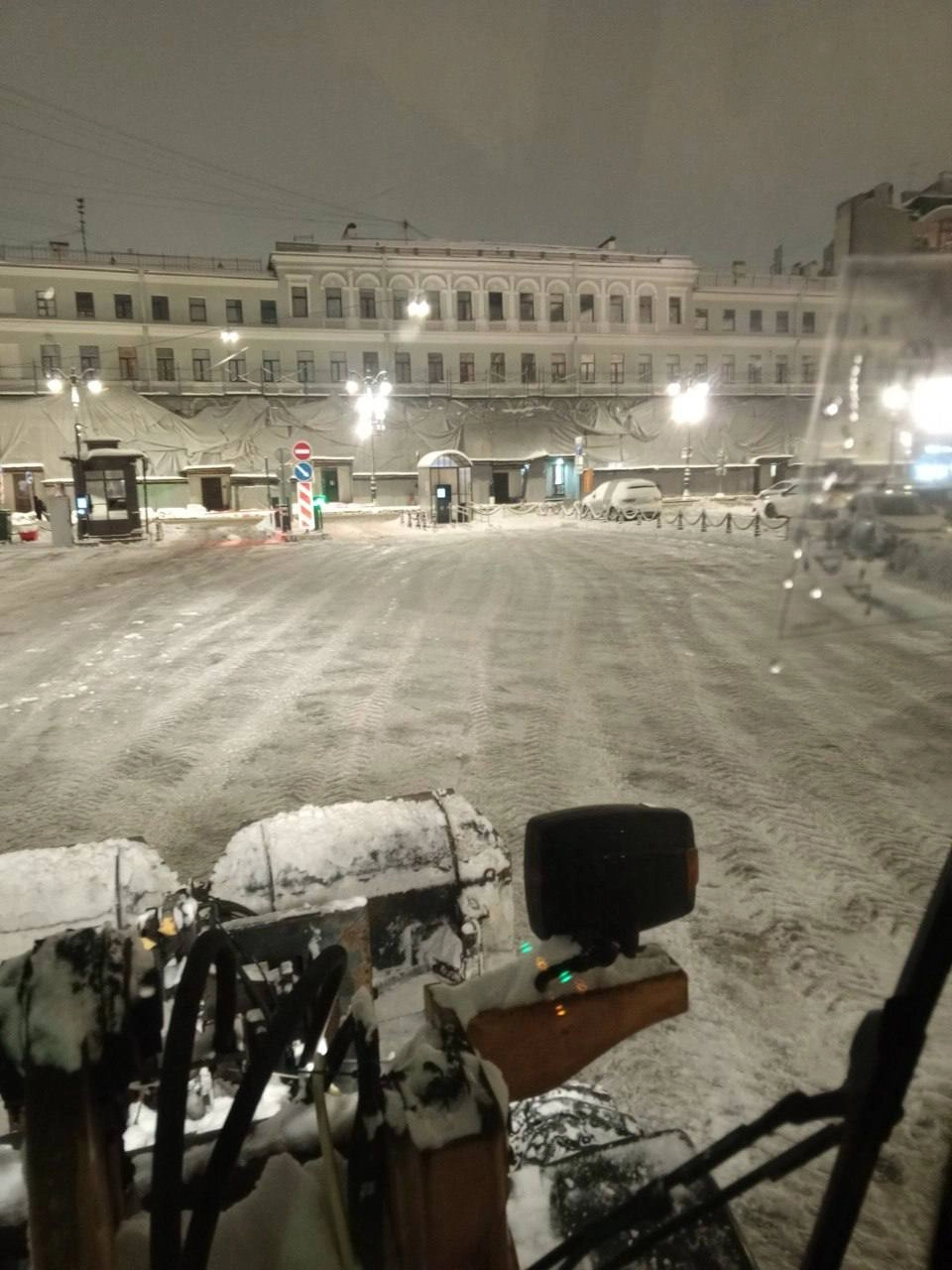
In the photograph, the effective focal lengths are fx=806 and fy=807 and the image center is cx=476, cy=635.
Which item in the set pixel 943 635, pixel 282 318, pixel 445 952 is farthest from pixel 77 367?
pixel 445 952

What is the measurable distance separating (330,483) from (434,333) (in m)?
12.6

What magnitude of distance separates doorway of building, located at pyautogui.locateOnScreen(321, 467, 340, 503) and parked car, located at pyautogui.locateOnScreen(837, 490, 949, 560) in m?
49.3

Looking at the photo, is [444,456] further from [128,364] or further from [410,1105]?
[410,1105]

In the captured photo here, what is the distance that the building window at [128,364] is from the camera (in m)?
49.8

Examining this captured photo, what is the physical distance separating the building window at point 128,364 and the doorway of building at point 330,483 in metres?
13.3

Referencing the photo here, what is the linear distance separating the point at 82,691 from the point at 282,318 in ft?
159

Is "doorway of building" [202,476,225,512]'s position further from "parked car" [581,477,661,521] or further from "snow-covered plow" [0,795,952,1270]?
"snow-covered plow" [0,795,952,1270]

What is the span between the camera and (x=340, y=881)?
2.63m

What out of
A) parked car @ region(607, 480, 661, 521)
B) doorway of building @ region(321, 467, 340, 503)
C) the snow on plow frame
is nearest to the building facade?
doorway of building @ region(321, 467, 340, 503)

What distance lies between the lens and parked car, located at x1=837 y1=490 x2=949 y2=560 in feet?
4.48

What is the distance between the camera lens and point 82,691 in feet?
27.1

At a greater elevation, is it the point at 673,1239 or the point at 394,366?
the point at 394,366

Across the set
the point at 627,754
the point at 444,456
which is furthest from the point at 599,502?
the point at 627,754

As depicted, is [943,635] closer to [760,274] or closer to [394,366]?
[394,366]
